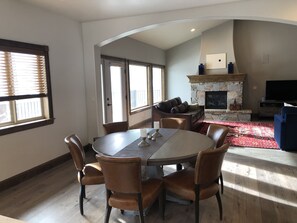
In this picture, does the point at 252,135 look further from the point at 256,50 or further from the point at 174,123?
the point at 256,50

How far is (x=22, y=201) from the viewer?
2914 mm

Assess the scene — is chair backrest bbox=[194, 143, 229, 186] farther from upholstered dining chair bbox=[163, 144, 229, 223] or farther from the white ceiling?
the white ceiling

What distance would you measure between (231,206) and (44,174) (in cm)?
286

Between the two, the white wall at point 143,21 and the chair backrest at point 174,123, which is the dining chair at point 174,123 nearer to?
the chair backrest at point 174,123

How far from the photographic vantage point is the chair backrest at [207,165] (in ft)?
6.76

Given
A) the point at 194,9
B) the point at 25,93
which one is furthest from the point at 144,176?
the point at 194,9

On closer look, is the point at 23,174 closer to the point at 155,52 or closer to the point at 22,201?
the point at 22,201

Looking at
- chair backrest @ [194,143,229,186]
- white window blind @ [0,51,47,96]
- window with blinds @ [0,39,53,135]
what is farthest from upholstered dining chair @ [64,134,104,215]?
white window blind @ [0,51,47,96]

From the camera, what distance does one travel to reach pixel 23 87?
11.5 ft

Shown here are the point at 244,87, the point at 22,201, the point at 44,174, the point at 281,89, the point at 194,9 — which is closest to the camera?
the point at 22,201

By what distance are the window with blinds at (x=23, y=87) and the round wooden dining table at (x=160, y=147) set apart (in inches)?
58.3

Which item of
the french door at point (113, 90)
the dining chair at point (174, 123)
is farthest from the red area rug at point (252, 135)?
the french door at point (113, 90)

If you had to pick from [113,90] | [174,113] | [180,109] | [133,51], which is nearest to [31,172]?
[113,90]

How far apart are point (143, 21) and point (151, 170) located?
292cm
